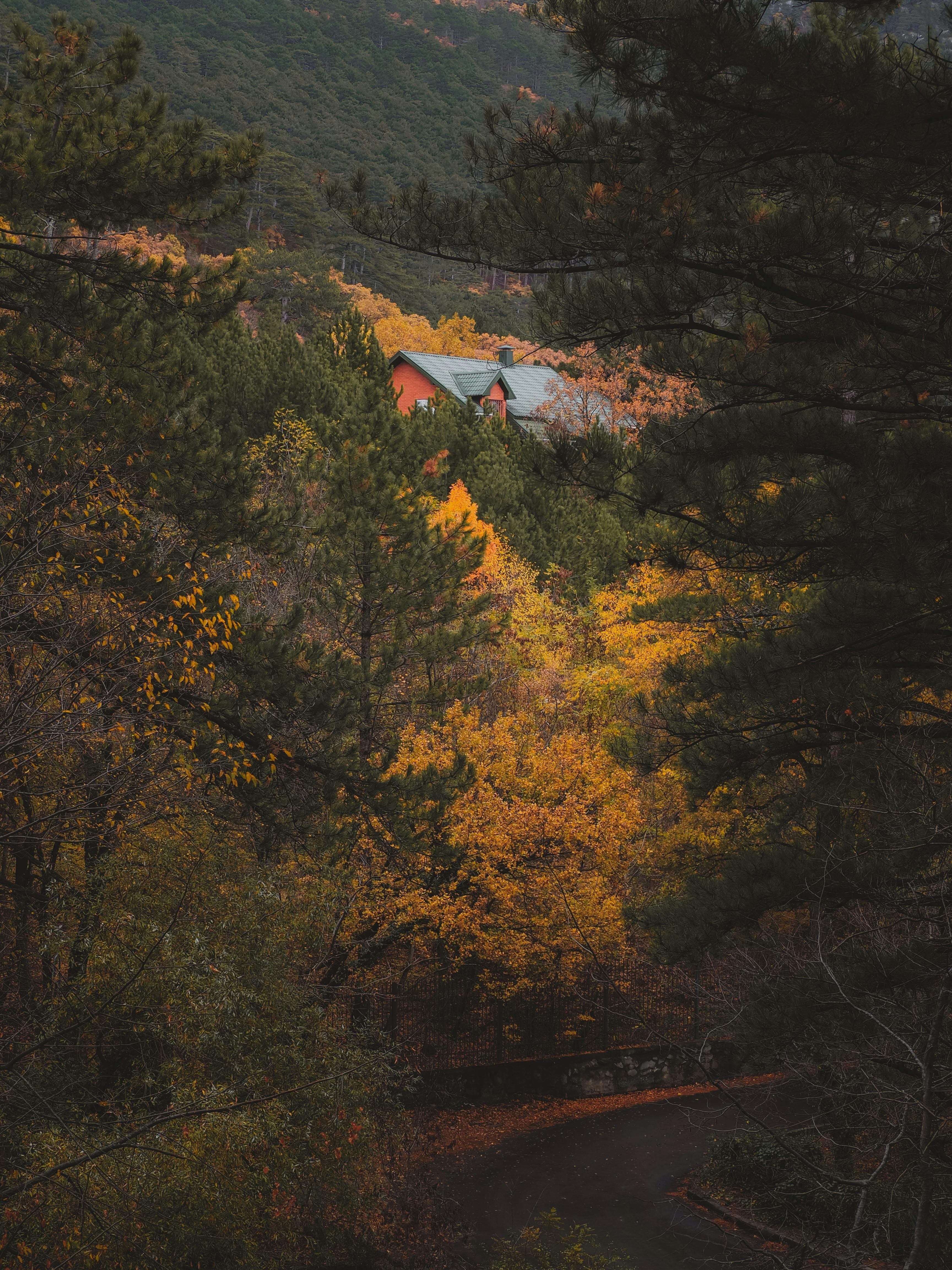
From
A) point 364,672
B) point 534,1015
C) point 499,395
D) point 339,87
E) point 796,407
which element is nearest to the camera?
point 796,407

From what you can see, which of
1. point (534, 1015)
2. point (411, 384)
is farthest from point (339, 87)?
point (534, 1015)

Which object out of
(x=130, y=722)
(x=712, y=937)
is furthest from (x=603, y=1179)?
(x=130, y=722)

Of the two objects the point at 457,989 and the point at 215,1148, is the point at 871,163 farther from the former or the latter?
the point at 457,989

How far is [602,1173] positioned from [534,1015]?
4.39 m

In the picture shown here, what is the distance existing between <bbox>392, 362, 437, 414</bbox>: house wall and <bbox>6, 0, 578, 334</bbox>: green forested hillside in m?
5.57

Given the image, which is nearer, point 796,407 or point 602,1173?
point 796,407

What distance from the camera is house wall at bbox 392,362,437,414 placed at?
155ft

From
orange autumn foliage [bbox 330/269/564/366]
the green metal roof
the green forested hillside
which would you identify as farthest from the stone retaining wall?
orange autumn foliage [bbox 330/269/564/366]

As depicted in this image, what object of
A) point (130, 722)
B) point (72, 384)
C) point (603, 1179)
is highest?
point (72, 384)

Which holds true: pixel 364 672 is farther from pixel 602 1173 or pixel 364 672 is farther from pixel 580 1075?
pixel 580 1075

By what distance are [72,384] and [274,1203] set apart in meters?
7.24

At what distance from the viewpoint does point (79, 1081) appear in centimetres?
964

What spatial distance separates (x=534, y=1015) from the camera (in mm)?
21250

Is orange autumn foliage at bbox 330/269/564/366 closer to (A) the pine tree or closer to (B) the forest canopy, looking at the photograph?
(B) the forest canopy
